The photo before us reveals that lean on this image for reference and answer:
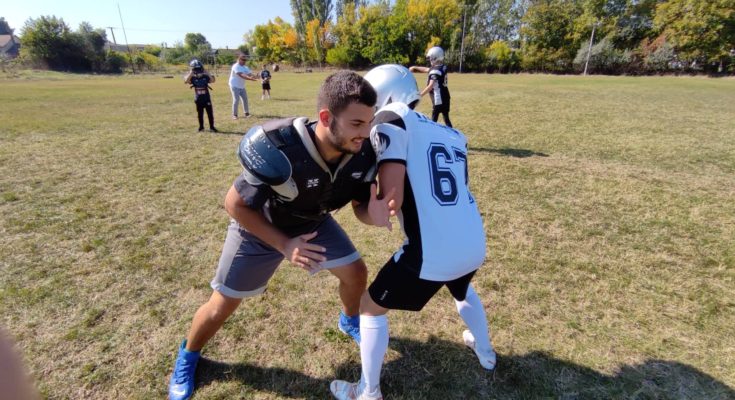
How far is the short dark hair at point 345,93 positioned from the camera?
6.09 feet

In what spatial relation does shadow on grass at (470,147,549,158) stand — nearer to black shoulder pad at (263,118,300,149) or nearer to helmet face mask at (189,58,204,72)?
black shoulder pad at (263,118,300,149)

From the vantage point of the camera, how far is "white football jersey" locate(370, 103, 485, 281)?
6.58 ft

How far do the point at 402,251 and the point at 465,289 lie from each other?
579mm

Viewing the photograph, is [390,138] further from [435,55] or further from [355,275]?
[435,55]

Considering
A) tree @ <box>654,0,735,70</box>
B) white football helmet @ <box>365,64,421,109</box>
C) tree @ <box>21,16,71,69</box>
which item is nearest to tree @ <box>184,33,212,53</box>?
tree @ <box>21,16,71,69</box>

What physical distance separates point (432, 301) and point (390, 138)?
205cm

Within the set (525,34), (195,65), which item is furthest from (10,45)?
(195,65)

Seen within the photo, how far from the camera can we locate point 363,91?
6.13 feet

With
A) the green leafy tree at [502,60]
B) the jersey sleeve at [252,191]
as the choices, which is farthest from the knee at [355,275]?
the green leafy tree at [502,60]

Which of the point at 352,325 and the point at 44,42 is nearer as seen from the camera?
the point at 352,325

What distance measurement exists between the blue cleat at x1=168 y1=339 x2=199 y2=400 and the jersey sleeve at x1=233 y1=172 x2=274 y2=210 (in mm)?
1392

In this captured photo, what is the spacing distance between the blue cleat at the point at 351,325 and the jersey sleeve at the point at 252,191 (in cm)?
146

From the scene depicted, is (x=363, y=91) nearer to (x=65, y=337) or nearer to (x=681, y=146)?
(x=65, y=337)

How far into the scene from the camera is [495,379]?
2693mm
